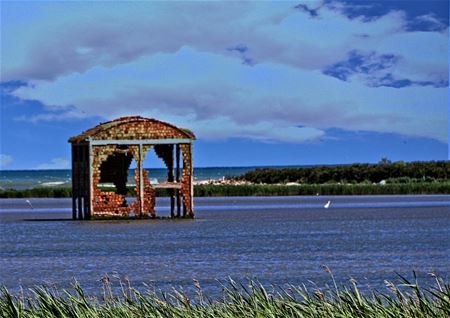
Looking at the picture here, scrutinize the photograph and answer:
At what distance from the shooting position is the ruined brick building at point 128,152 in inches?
2141

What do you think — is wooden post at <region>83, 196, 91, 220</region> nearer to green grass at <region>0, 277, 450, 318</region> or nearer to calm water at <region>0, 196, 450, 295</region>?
calm water at <region>0, 196, 450, 295</region>

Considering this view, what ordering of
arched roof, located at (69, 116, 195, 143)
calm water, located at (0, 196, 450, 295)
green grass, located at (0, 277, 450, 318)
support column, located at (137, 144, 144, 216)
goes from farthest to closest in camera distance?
support column, located at (137, 144, 144, 216)
arched roof, located at (69, 116, 195, 143)
calm water, located at (0, 196, 450, 295)
green grass, located at (0, 277, 450, 318)

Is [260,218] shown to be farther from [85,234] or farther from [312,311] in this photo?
[312,311]

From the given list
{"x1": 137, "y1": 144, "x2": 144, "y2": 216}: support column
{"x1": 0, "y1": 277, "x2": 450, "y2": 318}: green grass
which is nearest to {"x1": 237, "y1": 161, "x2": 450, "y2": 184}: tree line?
{"x1": 137, "y1": 144, "x2": 144, "y2": 216}: support column

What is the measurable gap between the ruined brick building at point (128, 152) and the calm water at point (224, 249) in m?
0.90

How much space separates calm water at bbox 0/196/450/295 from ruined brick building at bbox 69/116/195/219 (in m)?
0.90

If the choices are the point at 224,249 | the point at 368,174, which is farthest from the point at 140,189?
the point at 368,174

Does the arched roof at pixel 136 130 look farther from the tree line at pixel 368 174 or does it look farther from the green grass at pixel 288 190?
the tree line at pixel 368 174

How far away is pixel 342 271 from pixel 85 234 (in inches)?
742

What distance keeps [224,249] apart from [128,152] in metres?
18.3

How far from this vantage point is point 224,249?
132ft

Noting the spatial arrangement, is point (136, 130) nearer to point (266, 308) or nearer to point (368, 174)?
point (266, 308)

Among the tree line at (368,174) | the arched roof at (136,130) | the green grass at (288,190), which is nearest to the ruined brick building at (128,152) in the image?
the arched roof at (136,130)

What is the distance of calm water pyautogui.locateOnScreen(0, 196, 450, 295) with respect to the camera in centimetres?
3144
